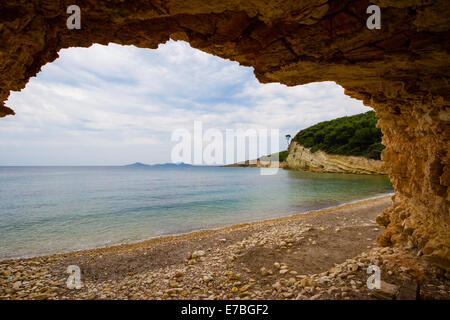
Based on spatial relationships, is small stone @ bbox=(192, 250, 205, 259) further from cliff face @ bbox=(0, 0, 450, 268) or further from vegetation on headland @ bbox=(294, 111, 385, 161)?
vegetation on headland @ bbox=(294, 111, 385, 161)

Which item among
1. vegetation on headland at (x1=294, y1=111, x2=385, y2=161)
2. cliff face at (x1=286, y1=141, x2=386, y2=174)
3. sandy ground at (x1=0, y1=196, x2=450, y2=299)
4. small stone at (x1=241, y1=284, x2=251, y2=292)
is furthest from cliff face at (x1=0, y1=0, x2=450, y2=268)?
vegetation on headland at (x1=294, y1=111, x2=385, y2=161)

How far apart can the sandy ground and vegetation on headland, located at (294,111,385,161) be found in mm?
48965

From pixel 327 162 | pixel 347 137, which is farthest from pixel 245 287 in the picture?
pixel 347 137

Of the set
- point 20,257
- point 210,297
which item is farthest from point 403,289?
point 20,257

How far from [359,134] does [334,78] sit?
57457 millimetres

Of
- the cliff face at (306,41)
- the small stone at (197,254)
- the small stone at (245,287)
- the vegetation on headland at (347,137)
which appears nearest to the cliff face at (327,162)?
the vegetation on headland at (347,137)

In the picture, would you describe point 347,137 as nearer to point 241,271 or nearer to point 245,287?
point 241,271

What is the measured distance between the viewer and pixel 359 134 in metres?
52.9

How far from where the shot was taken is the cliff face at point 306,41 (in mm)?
3070

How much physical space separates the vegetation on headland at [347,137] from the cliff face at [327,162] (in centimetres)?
128

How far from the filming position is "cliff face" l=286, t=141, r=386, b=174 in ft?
161

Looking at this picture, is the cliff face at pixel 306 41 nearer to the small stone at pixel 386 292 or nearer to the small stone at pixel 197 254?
the small stone at pixel 386 292

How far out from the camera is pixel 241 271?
674 centimetres
